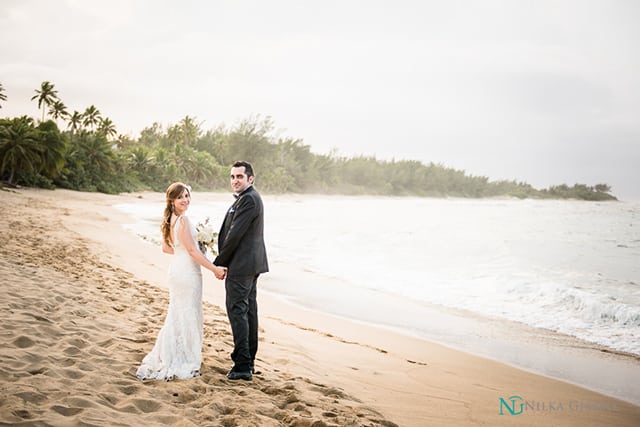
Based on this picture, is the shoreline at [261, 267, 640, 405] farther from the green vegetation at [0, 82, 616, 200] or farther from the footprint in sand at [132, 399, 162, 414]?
the green vegetation at [0, 82, 616, 200]

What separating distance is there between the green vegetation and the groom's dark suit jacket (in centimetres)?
2656

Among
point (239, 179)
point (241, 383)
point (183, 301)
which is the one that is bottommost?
point (241, 383)

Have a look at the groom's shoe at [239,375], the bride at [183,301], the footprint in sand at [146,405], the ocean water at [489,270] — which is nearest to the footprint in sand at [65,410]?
→ the footprint in sand at [146,405]

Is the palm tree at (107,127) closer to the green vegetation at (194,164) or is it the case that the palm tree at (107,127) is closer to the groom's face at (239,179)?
the green vegetation at (194,164)

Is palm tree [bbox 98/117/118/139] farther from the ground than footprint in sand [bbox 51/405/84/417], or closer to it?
farther from the ground

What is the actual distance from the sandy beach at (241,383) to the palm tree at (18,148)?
22454 mm

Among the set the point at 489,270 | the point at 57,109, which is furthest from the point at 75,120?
the point at 489,270

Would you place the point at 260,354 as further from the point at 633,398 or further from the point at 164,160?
the point at 164,160

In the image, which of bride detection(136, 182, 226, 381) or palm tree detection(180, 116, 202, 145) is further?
palm tree detection(180, 116, 202, 145)

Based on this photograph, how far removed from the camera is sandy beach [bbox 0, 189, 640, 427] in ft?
9.99

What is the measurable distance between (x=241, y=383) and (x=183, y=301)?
33.9 inches

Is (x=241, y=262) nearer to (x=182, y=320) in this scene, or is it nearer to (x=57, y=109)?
(x=182, y=320)

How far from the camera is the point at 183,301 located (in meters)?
3.79

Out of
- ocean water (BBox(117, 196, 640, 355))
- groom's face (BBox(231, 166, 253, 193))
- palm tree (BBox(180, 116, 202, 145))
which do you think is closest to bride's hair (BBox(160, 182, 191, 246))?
groom's face (BBox(231, 166, 253, 193))
